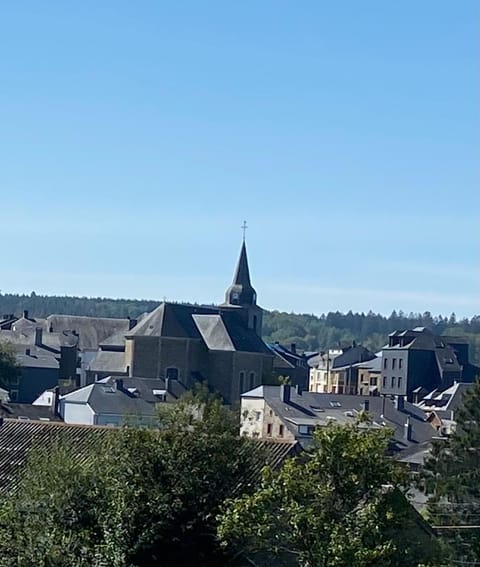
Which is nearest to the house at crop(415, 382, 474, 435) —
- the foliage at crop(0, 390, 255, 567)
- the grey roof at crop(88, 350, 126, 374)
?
the grey roof at crop(88, 350, 126, 374)

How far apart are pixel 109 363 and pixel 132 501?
80664mm

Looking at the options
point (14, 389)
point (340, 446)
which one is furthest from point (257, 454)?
point (14, 389)

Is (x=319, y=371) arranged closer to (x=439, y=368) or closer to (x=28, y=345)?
(x=439, y=368)

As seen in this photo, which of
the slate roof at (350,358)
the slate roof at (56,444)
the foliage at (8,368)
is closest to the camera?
the slate roof at (56,444)

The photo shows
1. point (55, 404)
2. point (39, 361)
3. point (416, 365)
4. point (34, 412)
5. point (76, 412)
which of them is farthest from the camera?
point (416, 365)

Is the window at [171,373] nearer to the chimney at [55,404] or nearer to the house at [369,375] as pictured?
the chimney at [55,404]

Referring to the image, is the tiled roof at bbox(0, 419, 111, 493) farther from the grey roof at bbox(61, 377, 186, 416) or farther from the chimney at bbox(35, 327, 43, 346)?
the chimney at bbox(35, 327, 43, 346)

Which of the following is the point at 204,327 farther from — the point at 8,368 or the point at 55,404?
the point at 55,404

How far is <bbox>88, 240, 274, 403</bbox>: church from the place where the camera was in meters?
96.7

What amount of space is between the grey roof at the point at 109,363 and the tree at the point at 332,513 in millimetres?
78445

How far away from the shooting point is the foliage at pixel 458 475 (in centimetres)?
3797

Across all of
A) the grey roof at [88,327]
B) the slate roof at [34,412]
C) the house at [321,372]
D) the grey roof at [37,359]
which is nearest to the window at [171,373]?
the grey roof at [37,359]

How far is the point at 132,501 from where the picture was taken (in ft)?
70.4

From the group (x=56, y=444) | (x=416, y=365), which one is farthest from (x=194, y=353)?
(x=56, y=444)
